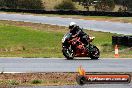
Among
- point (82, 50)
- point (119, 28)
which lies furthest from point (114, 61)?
point (119, 28)

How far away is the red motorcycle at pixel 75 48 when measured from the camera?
2059 cm

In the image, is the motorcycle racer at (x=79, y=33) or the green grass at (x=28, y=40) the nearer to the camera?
the motorcycle racer at (x=79, y=33)

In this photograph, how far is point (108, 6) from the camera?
3506 inches

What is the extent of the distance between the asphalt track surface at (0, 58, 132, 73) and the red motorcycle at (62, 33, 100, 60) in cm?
42

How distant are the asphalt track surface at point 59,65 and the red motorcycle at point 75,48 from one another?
0.42 meters

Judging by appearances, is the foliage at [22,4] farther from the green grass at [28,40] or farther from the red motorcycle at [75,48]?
the red motorcycle at [75,48]

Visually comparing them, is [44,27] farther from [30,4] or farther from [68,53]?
[30,4]

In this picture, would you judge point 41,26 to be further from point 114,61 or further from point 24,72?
point 24,72

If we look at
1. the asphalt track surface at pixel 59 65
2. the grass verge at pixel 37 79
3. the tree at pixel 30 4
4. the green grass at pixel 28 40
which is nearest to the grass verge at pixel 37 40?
the green grass at pixel 28 40

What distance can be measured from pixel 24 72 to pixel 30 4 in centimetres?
7354

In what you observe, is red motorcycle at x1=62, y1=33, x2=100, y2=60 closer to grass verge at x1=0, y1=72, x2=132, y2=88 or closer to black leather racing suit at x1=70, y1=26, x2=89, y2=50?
black leather racing suit at x1=70, y1=26, x2=89, y2=50

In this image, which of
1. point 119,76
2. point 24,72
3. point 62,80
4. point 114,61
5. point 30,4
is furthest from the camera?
point 30,4

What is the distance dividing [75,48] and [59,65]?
3616 millimetres

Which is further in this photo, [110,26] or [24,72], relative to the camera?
[110,26]
